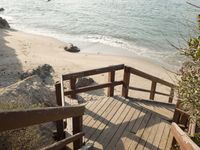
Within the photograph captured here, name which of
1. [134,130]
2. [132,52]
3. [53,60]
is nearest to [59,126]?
[134,130]

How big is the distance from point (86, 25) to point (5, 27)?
9370 millimetres

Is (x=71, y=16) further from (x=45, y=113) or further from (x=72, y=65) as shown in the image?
(x=45, y=113)

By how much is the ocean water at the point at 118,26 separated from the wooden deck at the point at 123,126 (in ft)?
31.3

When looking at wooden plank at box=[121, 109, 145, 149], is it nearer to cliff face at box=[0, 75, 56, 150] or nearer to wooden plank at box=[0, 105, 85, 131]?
cliff face at box=[0, 75, 56, 150]

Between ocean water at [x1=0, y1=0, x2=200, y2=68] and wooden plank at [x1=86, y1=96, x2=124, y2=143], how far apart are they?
9.57 metres

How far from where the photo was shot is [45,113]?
216cm

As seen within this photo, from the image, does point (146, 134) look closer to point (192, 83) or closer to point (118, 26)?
point (192, 83)

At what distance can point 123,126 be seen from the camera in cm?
479

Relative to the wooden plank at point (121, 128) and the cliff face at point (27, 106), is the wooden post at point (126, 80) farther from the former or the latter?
the cliff face at point (27, 106)

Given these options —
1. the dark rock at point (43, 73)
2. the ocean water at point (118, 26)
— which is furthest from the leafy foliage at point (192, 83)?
the ocean water at point (118, 26)

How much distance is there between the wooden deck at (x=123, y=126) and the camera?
4.30m

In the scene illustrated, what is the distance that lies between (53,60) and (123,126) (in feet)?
34.4

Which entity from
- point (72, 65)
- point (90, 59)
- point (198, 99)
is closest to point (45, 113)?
point (198, 99)

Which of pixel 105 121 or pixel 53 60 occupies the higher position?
pixel 105 121
